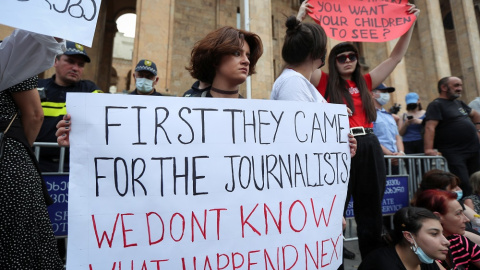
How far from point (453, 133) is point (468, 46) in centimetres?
Result: 1418

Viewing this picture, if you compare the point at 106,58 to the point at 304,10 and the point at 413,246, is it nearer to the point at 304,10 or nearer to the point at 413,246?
the point at 304,10

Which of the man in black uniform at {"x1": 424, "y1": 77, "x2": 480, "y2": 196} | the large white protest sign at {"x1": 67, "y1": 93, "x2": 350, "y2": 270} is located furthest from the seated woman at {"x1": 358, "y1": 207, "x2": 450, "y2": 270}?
the man in black uniform at {"x1": 424, "y1": 77, "x2": 480, "y2": 196}

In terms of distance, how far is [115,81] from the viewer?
30.3 m

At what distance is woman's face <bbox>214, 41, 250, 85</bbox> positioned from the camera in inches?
77.1

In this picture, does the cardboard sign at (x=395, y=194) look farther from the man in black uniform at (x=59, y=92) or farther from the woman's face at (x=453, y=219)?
the man in black uniform at (x=59, y=92)

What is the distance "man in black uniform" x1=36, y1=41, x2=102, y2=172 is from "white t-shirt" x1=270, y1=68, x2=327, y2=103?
191cm

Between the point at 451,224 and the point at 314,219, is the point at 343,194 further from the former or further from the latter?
the point at 451,224

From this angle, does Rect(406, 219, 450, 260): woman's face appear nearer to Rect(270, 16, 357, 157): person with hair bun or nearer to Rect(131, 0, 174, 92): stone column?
Rect(270, 16, 357, 157): person with hair bun

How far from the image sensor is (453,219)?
2.95 meters

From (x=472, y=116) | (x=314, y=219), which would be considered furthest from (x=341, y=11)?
(x=472, y=116)

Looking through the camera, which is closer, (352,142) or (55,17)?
(55,17)

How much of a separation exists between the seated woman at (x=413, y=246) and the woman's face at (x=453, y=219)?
50cm

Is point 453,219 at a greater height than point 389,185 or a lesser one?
lesser

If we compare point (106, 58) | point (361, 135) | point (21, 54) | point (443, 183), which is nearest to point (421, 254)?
point (361, 135)
